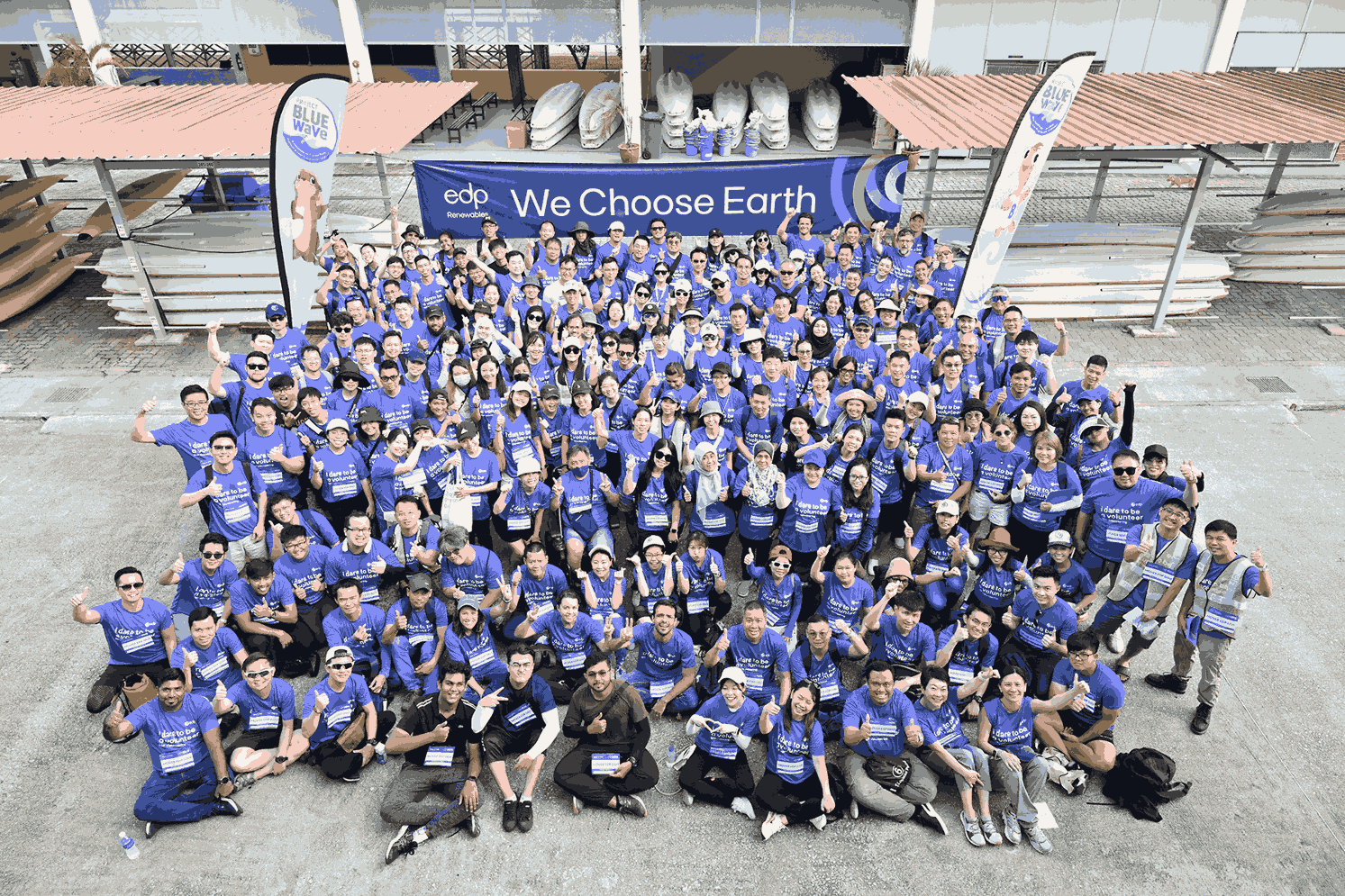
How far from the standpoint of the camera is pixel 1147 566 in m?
6.48

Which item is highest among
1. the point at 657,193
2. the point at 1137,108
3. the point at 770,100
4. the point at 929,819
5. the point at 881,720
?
the point at 1137,108

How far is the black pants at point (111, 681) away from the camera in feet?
21.0

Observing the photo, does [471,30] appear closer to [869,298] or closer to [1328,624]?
[869,298]

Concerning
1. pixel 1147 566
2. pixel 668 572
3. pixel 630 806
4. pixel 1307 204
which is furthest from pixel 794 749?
pixel 1307 204

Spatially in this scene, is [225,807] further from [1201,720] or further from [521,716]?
[1201,720]

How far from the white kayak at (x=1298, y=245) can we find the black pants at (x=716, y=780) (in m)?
13.9

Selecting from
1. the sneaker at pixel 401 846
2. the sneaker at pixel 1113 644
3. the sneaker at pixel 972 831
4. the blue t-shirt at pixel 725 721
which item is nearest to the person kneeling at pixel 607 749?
the blue t-shirt at pixel 725 721

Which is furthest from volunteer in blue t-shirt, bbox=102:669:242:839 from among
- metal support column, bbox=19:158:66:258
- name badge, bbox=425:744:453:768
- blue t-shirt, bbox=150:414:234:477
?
metal support column, bbox=19:158:66:258

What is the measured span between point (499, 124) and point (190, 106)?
10.4 metres

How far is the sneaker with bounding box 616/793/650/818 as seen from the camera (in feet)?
19.3

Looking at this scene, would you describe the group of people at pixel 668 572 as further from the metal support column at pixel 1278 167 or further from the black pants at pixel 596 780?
the metal support column at pixel 1278 167

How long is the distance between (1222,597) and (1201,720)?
1.08 m

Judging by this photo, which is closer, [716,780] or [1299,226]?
[716,780]

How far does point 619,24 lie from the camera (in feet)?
61.7
